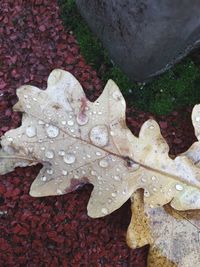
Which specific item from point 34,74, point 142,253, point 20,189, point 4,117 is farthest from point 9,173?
point 142,253

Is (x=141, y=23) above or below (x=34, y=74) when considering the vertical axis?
above

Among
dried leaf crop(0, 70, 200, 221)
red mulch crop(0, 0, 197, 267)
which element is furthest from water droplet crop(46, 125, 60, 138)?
red mulch crop(0, 0, 197, 267)

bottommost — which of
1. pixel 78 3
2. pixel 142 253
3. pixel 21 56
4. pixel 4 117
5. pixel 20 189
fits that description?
pixel 142 253

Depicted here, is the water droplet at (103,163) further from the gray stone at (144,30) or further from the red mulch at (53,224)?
the gray stone at (144,30)

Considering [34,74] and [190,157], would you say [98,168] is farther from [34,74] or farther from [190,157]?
[34,74]

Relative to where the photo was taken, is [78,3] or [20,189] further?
[78,3]

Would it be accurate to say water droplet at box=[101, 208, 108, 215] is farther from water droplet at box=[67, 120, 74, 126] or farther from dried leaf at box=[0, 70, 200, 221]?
water droplet at box=[67, 120, 74, 126]
